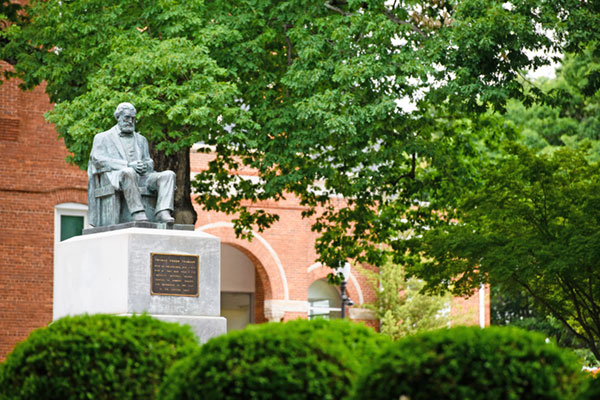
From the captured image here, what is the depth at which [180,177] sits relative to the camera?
18922mm

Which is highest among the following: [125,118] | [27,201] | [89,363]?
[27,201]

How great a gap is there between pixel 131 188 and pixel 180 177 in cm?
645

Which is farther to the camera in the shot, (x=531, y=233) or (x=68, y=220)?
(x=68, y=220)

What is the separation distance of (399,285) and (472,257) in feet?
48.5

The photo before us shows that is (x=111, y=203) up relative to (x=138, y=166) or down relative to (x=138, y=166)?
down

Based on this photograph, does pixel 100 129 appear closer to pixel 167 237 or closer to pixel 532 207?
pixel 167 237

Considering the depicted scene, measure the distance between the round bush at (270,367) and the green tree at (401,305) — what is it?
2567 cm

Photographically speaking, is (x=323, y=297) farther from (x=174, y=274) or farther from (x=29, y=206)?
(x=174, y=274)

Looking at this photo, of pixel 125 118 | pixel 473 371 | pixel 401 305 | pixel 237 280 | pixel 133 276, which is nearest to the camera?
pixel 473 371

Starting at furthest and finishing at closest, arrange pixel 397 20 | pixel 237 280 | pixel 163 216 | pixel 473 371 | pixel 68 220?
pixel 237 280 < pixel 68 220 < pixel 397 20 < pixel 163 216 < pixel 473 371

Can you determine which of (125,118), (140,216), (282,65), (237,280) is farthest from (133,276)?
(237,280)

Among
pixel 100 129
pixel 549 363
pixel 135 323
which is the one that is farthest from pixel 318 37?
pixel 549 363

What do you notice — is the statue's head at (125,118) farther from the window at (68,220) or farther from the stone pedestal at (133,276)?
the window at (68,220)

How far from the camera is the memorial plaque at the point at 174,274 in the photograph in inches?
484
